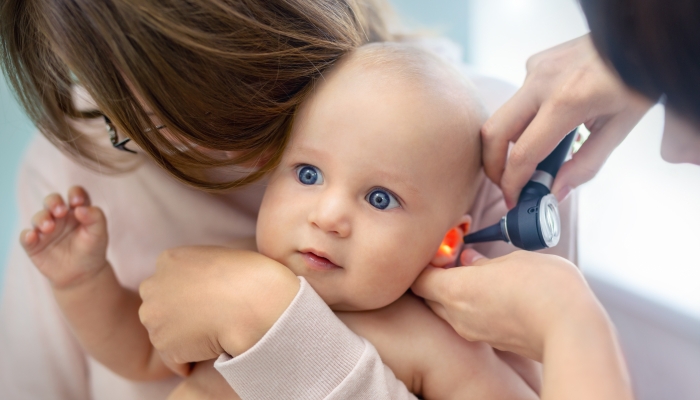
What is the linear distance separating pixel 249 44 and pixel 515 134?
46 cm

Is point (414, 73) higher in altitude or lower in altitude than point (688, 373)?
higher

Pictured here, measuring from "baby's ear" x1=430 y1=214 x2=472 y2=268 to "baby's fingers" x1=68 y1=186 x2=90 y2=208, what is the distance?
2.32 ft

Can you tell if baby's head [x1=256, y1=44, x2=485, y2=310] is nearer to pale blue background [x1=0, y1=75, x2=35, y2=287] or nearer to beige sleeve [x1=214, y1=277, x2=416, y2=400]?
beige sleeve [x1=214, y1=277, x2=416, y2=400]

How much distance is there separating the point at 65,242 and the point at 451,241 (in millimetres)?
760

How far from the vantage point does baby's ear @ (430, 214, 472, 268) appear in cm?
99

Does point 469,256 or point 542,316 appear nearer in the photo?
point 542,316

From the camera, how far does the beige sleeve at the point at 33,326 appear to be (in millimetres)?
1177

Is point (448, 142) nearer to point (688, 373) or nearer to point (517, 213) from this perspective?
point (517, 213)

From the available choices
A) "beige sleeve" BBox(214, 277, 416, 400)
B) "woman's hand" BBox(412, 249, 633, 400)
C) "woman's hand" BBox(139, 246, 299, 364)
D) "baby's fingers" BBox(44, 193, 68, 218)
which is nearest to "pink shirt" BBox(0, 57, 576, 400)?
"baby's fingers" BBox(44, 193, 68, 218)

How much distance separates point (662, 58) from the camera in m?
0.59

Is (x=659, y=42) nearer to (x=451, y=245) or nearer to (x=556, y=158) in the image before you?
(x=556, y=158)

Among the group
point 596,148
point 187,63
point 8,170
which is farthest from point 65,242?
point 596,148

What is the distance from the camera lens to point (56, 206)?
1074mm

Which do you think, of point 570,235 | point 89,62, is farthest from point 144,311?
point 570,235
